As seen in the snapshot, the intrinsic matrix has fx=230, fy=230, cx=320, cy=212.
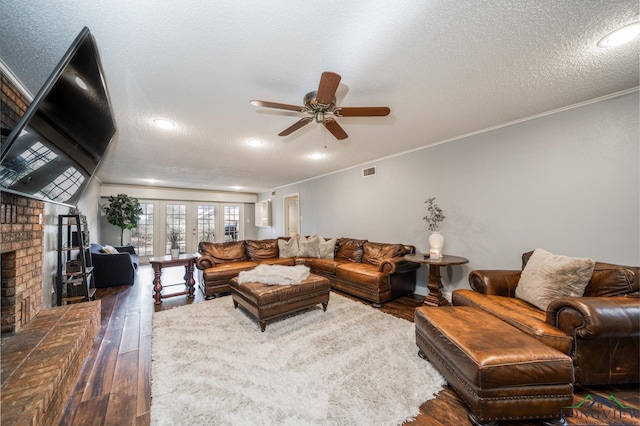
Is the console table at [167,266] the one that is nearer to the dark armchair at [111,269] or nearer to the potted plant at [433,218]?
the dark armchair at [111,269]

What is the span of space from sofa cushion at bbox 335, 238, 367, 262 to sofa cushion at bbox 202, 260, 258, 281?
5.75ft

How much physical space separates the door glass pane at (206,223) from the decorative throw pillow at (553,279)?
8.15m

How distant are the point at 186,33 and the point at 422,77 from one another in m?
1.73

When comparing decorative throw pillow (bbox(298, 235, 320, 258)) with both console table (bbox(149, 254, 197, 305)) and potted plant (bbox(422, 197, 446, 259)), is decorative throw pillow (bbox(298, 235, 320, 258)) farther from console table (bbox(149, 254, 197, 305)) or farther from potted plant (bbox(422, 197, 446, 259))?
potted plant (bbox(422, 197, 446, 259))

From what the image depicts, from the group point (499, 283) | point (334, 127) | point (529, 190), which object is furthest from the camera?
point (529, 190)

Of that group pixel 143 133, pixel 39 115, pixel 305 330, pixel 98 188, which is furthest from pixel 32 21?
pixel 98 188

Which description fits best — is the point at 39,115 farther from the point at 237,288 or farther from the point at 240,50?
the point at 237,288

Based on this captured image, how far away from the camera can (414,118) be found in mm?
2682

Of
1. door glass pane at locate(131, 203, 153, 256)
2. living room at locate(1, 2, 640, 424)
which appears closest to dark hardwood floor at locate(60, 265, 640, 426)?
living room at locate(1, 2, 640, 424)

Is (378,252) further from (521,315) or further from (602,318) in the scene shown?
(602,318)

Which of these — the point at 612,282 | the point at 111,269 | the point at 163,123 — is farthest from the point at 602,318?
the point at 111,269

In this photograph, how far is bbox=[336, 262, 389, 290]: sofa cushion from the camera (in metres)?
3.26

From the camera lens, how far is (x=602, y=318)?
1.49 m

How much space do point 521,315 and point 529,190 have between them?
160 cm
